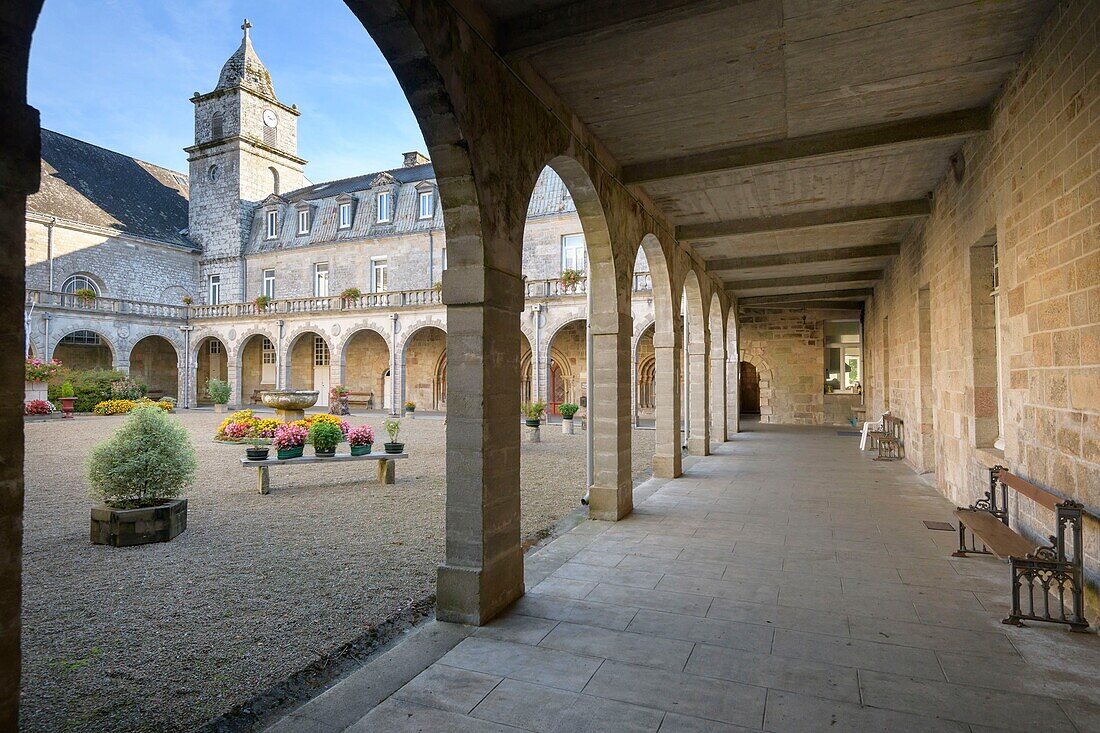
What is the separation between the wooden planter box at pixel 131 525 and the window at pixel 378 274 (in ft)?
61.0

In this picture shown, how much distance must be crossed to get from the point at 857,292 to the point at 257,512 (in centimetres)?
1305

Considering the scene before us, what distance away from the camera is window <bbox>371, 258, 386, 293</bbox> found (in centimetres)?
2298

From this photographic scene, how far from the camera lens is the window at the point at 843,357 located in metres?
16.5

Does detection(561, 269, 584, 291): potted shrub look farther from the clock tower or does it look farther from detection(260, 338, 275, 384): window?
the clock tower

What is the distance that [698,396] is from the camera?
33.4 feet

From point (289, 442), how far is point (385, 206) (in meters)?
17.6

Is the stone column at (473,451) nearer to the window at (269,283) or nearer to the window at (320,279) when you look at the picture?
the window at (320,279)

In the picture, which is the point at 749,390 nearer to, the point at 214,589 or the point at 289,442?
the point at 289,442

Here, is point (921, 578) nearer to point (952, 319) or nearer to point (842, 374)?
point (952, 319)

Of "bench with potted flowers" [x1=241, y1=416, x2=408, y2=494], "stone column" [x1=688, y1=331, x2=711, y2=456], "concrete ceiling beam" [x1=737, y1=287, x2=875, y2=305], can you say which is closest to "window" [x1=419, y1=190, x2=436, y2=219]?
"concrete ceiling beam" [x1=737, y1=287, x2=875, y2=305]

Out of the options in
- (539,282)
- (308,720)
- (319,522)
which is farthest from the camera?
(539,282)

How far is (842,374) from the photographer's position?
661 inches

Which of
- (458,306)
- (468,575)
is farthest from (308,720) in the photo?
(458,306)

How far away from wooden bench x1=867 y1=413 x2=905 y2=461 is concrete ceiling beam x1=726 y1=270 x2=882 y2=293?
9.48 ft
